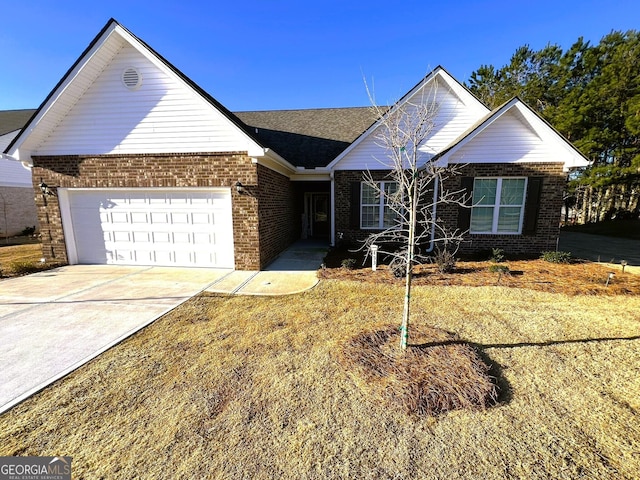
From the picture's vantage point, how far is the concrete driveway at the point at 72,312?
3.54m

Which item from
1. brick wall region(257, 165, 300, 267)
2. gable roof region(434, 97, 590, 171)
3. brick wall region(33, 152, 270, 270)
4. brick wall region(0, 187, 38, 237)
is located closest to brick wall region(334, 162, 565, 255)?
gable roof region(434, 97, 590, 171)

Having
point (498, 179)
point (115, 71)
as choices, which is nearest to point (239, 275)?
point (115, 71)

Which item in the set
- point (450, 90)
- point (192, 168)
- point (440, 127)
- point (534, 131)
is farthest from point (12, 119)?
point (534, 131)

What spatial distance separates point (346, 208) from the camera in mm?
10633

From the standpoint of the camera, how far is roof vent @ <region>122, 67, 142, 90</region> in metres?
7.48

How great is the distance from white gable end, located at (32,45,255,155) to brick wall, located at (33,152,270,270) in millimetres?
275

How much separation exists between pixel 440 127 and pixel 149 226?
10483mm

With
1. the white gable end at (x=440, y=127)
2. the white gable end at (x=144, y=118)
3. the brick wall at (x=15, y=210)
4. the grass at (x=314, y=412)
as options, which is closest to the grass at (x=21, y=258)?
the brick wall at (x=15, y=210)

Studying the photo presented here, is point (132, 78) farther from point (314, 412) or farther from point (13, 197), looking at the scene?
point (13, 197)

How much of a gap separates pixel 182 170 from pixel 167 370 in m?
6.04

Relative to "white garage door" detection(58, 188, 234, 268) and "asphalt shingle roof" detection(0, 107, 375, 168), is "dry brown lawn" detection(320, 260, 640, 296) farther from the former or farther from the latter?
"asphalt shingle roof" detection(0, 107, 375, 168)

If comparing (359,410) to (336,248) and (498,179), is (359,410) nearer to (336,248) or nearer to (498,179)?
(336,248)

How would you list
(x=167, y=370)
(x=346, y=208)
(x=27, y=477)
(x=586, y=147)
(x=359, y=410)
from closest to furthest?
(x=27, y=477)
(x=359, y=410)
(x=167, y=370)
(x=346, y=208)
(x=586, y=147)

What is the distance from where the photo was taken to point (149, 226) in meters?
8.42
